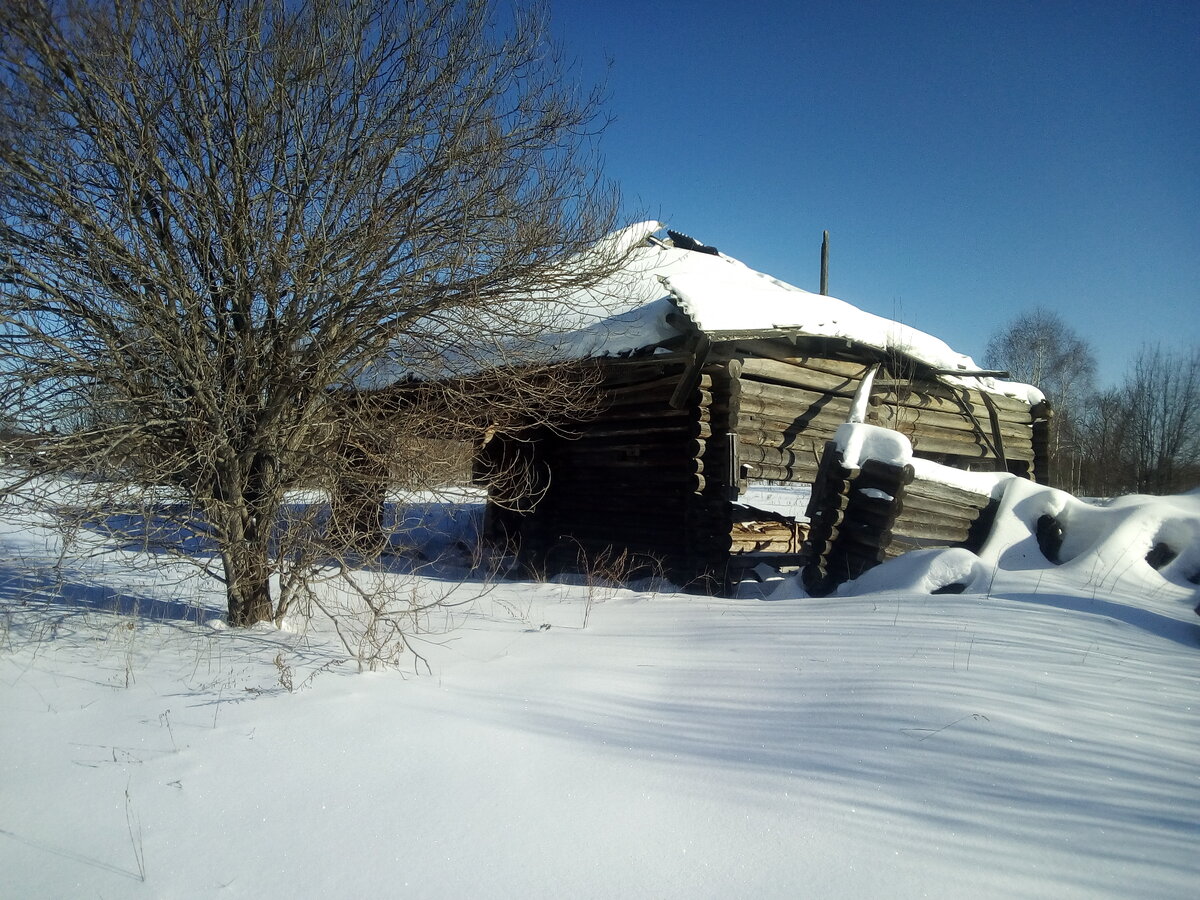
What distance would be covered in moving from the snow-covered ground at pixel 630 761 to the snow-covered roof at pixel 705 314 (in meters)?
3.69

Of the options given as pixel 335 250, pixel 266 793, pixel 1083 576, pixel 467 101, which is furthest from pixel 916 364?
pixel 266 793

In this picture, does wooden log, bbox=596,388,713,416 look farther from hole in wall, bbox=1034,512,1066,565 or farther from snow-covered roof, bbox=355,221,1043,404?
hole in wall, bbox=1034,512,1066,565

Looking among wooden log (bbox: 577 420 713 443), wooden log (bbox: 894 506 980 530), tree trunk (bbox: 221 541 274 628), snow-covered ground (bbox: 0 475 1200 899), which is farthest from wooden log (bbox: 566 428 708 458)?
tree trunk (bbox: 221 541 274 628)

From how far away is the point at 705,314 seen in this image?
27.4 feet

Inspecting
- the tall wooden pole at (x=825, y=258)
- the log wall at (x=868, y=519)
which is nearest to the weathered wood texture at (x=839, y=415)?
the log wall at (x=868, y=519)

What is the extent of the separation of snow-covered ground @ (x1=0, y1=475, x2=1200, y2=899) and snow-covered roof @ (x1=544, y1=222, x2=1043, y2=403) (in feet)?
12.1

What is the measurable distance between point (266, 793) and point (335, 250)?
3528 mm

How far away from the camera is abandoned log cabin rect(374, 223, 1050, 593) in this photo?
25.0ft

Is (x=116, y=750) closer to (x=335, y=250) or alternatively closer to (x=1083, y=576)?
(x=335, y=250)

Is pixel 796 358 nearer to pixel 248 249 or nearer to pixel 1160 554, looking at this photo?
pixel 1160 554

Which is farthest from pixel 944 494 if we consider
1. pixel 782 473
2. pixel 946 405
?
pixel 946 405

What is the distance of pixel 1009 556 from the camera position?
23.8ft

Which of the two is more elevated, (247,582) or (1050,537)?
(1050,537)

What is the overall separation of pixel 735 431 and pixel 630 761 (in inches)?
244
